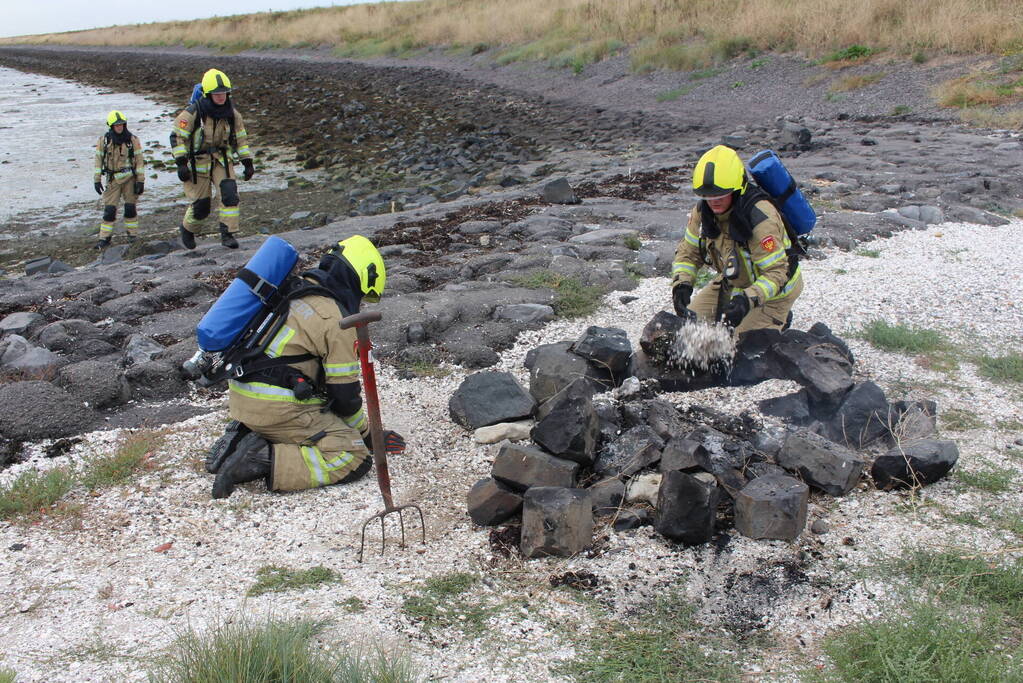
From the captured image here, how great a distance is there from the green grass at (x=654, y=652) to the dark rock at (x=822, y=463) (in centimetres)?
104

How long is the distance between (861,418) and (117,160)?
9.50 m

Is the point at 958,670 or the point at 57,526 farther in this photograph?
the point at 57,526

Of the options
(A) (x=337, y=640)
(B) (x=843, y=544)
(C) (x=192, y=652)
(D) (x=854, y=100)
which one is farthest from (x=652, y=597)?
(D) (x=854, y=100)

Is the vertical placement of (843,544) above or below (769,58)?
below

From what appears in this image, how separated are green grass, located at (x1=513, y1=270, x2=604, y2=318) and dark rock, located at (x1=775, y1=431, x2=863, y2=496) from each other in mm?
2627

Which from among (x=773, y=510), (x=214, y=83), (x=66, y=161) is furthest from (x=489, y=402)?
(x=66, y=161)

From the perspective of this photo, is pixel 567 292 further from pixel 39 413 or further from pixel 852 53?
pixel 852 53

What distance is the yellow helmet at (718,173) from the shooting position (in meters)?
4.56

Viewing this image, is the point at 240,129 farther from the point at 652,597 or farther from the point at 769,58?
the point at 769,58

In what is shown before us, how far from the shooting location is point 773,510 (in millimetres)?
3406

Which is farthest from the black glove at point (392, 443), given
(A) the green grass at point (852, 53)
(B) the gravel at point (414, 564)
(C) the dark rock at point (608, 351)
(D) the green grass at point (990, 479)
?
(A) the green grass at point (852, 53)

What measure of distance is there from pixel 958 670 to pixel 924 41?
1684 cm

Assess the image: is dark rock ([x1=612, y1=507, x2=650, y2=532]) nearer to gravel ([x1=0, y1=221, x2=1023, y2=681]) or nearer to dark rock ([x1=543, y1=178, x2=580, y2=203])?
gravel ([x1=0, y1=221, x2=1023, y2=681])

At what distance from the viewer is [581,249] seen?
25.1ft
